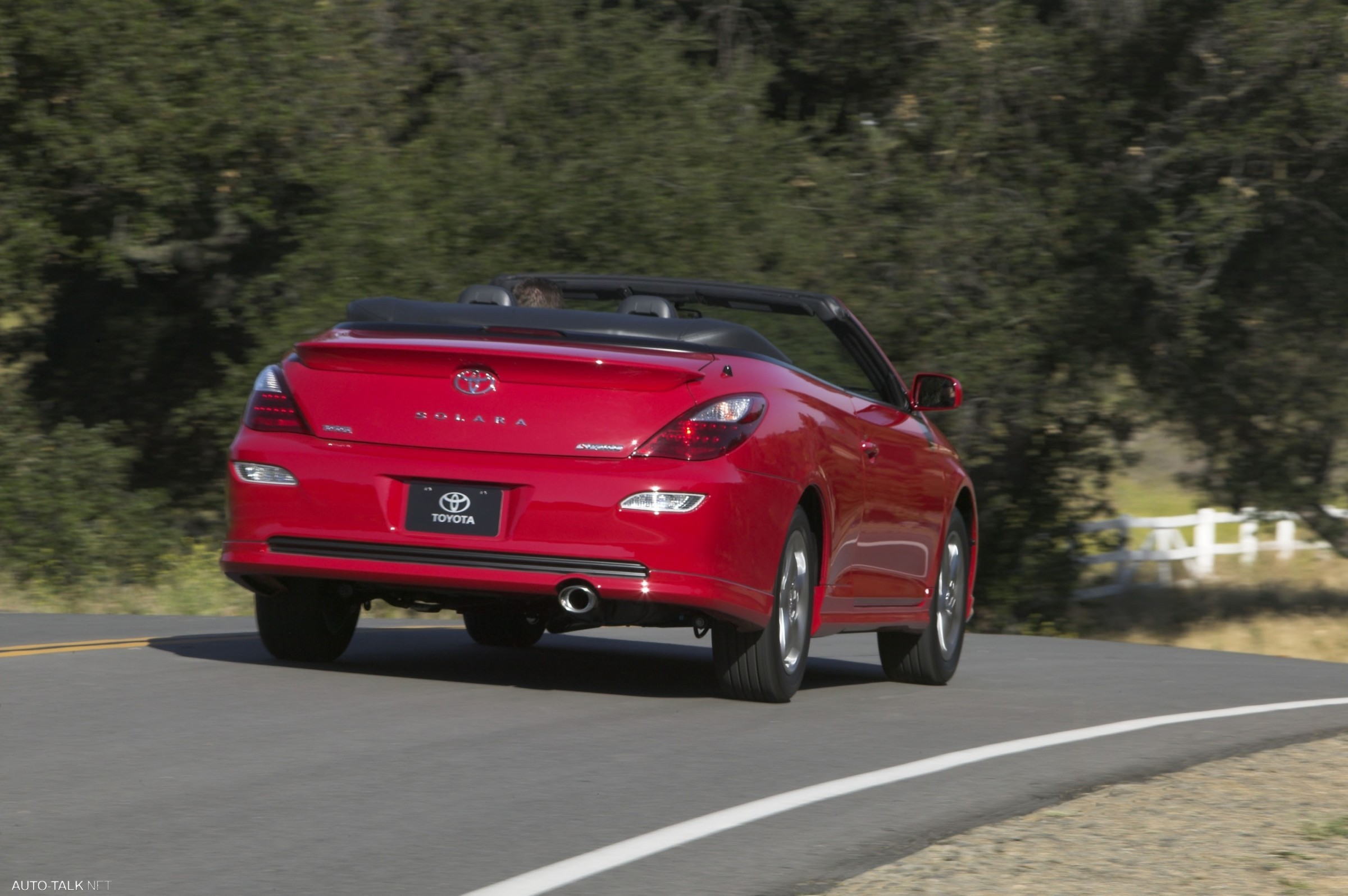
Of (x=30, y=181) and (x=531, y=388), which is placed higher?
(x=30, y=181)

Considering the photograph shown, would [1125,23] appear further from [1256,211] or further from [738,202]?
[738,202]

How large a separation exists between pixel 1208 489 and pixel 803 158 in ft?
17.6

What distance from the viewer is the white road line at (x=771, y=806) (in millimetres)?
4922

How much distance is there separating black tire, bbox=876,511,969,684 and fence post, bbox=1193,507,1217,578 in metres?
17.9

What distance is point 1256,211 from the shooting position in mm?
19891

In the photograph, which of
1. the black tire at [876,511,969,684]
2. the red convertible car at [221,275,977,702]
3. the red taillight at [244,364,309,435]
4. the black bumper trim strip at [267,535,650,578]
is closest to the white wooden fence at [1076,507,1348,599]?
the black tire at [876,511,969,684]

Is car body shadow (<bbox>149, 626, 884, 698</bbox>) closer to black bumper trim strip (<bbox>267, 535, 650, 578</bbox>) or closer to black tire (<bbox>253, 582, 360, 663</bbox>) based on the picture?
black tire (<bbox>253, 582, 360, 663</bbox>)

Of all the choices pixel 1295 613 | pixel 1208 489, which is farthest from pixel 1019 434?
pixel 1295 613

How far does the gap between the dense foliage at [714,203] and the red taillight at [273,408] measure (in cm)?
1057

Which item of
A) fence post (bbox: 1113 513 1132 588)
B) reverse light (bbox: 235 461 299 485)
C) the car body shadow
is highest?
fence post (bbox: 1113 513 1132 588)

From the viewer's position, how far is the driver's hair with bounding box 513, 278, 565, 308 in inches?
359

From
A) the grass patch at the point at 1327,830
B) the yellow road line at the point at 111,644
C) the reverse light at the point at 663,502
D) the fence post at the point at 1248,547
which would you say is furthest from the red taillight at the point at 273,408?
the fence post at the point at 1248,547

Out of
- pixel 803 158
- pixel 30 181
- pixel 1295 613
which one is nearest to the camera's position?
pixel 30 181

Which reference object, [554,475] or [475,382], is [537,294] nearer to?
[475,382]
